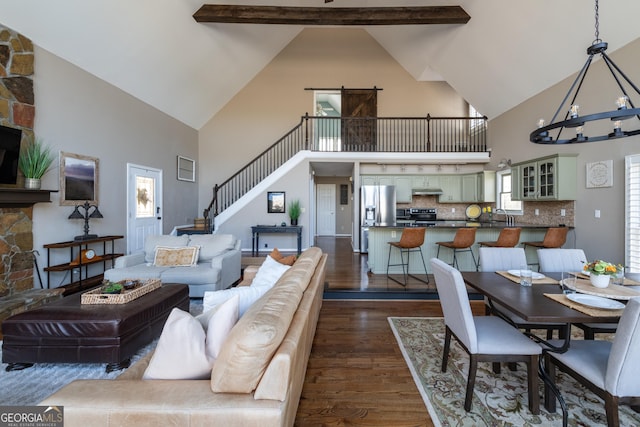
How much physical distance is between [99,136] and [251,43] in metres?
4.36

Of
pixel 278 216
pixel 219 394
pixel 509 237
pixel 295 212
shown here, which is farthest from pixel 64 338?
pixel 509 237

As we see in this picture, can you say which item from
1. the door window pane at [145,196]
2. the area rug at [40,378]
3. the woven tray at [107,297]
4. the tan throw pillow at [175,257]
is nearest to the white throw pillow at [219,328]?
the area rug at [40,378]

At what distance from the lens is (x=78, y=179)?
14.6 ft

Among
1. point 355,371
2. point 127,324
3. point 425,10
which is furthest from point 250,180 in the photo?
point 355,371

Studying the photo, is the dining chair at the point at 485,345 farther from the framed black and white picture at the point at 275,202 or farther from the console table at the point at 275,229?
the framed black and white picture at the point at 275,202

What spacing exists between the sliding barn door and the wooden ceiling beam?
310 cm

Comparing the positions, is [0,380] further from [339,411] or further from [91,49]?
[91,49]

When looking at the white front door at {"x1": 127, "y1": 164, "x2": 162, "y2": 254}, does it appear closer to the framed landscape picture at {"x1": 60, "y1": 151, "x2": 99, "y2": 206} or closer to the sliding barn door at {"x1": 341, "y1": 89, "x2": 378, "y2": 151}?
the framed landscape picture at {"x1": 60, "y1": 151, "x2": 99, "y2": 206}

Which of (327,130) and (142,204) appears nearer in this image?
(142,204)

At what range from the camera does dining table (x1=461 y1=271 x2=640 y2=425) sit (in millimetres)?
1656

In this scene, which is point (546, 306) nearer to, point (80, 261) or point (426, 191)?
point (80, 261)

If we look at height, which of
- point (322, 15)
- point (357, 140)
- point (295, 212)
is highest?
point (322, 15)

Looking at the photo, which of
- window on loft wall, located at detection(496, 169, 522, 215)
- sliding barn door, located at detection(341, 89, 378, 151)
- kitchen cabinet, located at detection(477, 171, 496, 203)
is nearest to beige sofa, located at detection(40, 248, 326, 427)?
window on loft wall, located at detection(496, 169, 522, 215)

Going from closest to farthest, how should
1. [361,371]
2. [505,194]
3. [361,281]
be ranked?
[361,371], [361,281], [505,194]
